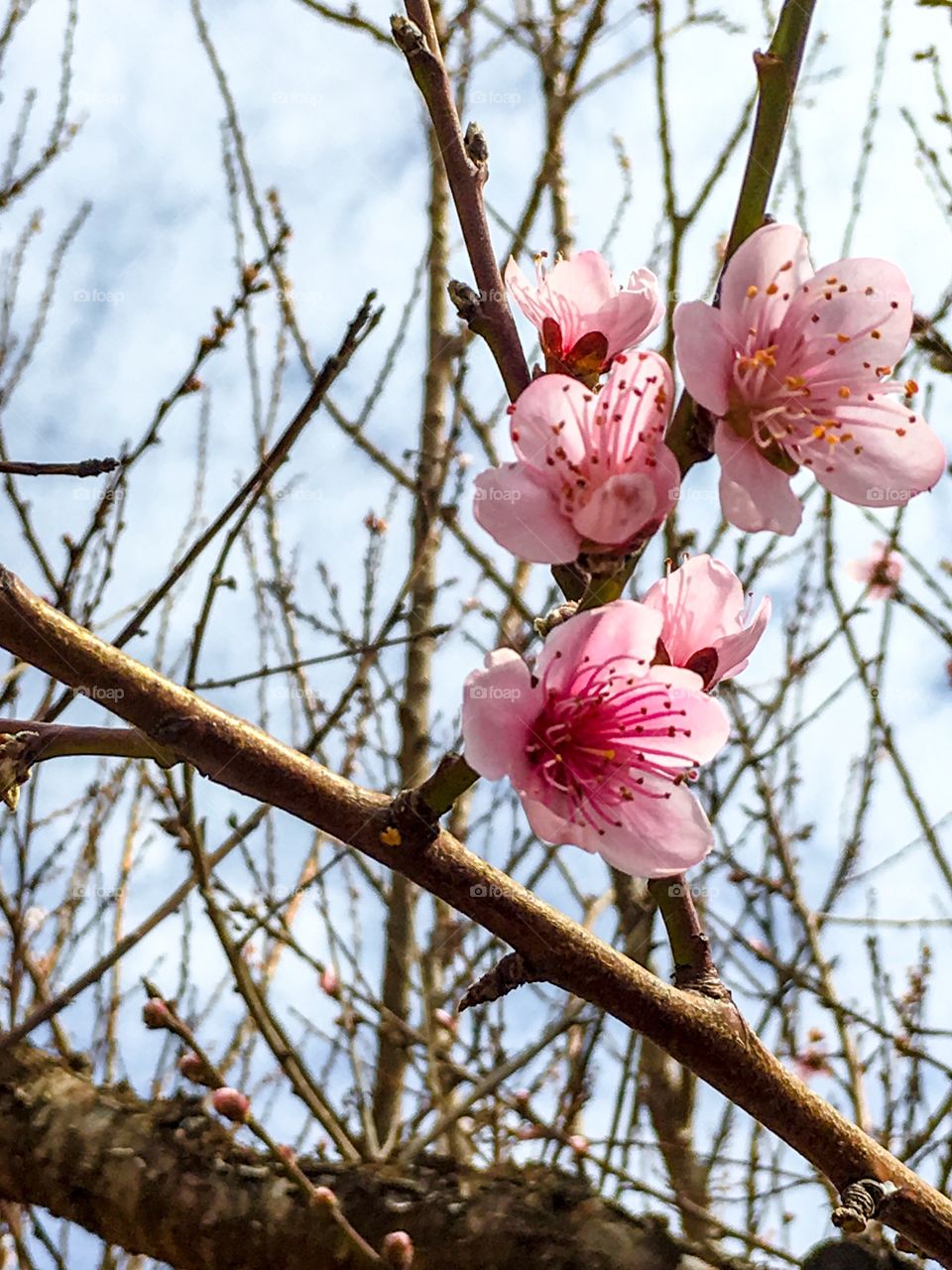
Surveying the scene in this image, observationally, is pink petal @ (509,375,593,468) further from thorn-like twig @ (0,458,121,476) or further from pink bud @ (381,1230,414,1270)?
pink bud @ (381,1230,414,1270)

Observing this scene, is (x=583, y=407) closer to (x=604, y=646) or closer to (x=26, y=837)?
(x=604, y=646)

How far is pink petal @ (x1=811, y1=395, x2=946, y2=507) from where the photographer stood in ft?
3.96

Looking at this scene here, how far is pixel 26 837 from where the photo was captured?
9.81 ft

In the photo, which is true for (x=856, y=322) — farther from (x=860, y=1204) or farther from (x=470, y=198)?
(x=860, y=1204)

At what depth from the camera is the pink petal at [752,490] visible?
3.46 ft

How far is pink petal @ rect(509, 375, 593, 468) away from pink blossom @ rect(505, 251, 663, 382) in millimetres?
185

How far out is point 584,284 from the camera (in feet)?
4.17

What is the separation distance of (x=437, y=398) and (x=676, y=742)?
3.01m

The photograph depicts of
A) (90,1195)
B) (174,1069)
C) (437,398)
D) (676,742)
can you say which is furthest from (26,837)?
(676,742)

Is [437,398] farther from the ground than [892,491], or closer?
farther from the ground

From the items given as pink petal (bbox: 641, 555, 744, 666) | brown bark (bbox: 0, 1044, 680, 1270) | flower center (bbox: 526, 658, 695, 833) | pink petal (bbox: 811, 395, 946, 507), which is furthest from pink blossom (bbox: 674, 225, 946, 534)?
brown bark (bbox: 0, 1044, 680, 1270)

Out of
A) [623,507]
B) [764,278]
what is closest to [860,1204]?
[623,507]

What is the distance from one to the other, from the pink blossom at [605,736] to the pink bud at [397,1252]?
0.94 m

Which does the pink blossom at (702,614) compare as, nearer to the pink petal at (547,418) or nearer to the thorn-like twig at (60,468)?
the pink petal at (547,418)
